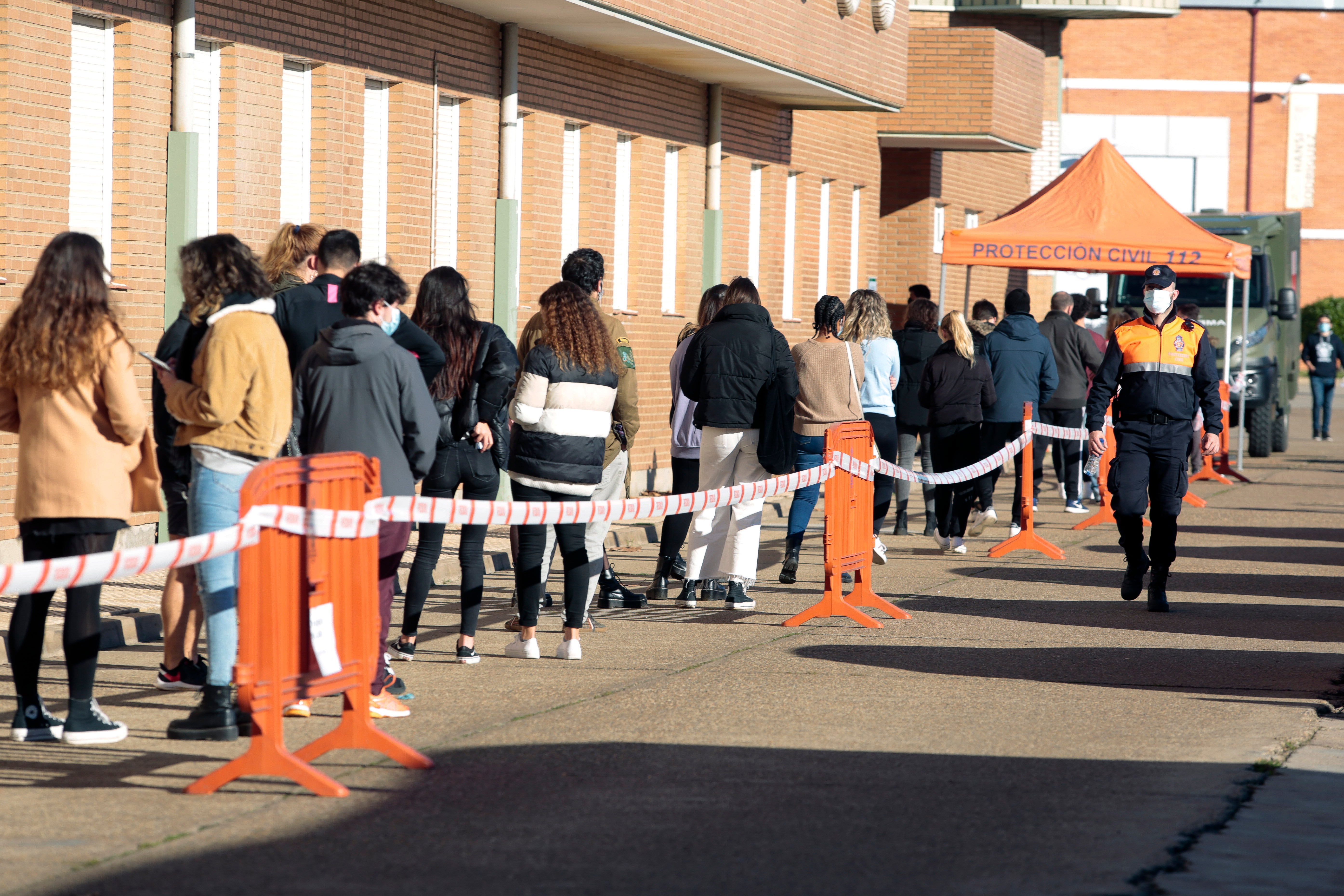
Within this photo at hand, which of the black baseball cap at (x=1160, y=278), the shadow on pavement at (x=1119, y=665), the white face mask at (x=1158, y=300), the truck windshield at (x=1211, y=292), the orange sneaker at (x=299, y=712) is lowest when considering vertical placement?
the orange sneaker at (x=299, y=712)

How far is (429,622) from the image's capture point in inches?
422

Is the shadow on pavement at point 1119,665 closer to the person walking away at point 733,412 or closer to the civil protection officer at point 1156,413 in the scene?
the person walking away at point 733,412

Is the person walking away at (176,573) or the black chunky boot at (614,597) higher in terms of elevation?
the person walking away at (176,573)

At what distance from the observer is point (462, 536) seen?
9086 millimetres

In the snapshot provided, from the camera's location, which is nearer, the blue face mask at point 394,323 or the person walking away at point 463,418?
the blue face mask at point 394,323

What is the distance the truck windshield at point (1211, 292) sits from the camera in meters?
25.8

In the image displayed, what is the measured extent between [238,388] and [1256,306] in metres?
21.0

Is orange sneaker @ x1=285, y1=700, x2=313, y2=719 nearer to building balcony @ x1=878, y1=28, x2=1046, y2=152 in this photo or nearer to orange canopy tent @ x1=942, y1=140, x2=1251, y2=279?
orange canopy tent @ x1=942, y1=140, x2=1251, y2=279

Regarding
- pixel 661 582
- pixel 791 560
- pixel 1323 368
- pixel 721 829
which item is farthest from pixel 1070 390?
pixel 1323 368

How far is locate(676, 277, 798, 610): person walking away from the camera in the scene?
36.8 ft

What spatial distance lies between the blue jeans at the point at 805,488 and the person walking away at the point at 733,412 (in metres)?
0.97

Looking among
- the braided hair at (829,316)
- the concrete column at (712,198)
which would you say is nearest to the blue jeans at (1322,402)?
the concrete column at (712,198)

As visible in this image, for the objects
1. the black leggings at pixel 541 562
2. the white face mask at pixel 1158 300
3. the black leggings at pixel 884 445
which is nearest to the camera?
the black leggings at pixel 541 562

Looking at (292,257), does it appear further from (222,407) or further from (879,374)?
(879,374)
